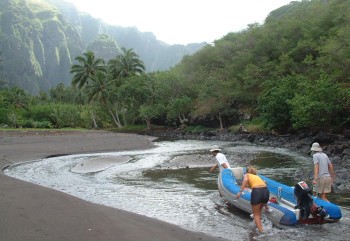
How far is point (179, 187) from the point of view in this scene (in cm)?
1427

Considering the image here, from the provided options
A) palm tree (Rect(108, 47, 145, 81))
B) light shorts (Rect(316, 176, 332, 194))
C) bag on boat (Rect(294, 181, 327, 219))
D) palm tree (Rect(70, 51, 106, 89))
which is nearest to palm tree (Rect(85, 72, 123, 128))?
palm tree (Rect(70, 51, 106, 89))

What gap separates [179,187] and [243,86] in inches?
1445

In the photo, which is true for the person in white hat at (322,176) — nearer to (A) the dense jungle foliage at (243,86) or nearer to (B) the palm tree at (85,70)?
(A) the dense jungle foliage at (243,86)

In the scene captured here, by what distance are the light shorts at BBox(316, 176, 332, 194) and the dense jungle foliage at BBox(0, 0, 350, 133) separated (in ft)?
61.6

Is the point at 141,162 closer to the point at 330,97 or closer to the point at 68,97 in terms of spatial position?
the point at 330,97

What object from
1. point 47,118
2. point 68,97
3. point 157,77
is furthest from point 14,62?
point 157,77

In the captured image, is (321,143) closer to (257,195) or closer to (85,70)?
(257,195)

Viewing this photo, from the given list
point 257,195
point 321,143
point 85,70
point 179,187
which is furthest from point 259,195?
point 85,70

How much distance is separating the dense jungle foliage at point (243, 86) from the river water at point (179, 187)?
8.87 metres

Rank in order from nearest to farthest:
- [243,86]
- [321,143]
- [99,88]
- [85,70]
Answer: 1. [321,143]
2. [243,86]
3. [99,88]
4. [85,70]

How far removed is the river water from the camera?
8.78 m

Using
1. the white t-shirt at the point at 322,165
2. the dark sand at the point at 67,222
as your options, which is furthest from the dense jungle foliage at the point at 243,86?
the dark sand at the point at 67,222

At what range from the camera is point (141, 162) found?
2241cm

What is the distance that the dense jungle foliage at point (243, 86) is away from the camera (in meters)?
30.7
